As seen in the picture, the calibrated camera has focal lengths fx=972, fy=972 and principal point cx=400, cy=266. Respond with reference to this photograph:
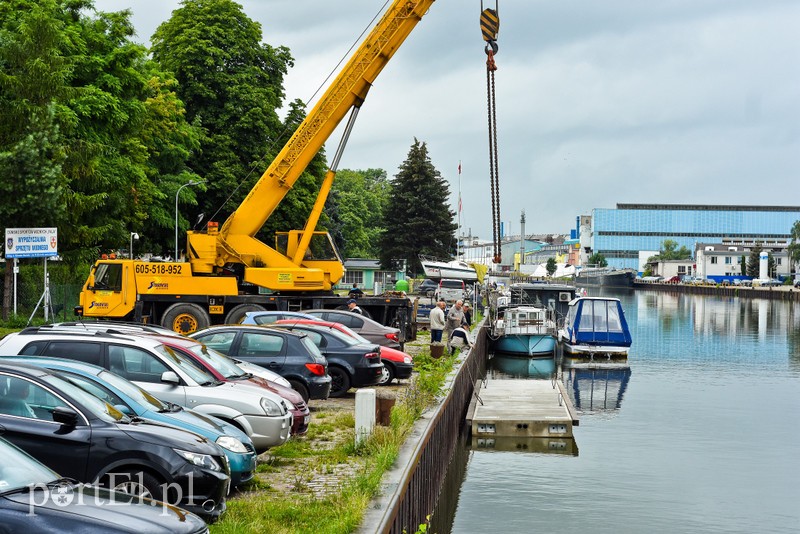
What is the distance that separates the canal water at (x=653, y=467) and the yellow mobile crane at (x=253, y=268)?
9597 millimetres

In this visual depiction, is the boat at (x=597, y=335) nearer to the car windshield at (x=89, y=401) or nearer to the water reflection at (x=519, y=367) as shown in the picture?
the water reflection at (x=519, y=367)

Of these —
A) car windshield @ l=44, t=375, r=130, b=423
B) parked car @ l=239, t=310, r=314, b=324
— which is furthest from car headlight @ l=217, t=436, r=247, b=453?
parked car @ l=239, t=310, r=314, b=324

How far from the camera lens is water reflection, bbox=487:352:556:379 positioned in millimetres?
39750

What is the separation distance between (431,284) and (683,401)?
4958 cm

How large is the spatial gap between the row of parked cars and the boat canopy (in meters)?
29.5

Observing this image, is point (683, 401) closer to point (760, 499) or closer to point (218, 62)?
point (760, 499)

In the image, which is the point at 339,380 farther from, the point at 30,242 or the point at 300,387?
the point at 30,242

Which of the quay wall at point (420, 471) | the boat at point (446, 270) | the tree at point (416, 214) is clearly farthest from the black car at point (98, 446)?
the tree at point (416, 214)

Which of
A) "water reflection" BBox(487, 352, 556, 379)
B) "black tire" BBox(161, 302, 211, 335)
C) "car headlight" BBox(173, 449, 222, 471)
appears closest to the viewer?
"car headlight" BBox(173, 449, 222, 471)

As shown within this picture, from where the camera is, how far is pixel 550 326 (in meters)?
45.7

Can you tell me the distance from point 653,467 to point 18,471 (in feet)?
54.8

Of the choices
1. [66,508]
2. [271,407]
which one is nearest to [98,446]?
[66,508]

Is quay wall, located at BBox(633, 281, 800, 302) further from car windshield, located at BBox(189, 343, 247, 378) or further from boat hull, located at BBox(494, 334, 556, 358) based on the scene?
car windshield, located at BBox(189, 343, 247, 378)

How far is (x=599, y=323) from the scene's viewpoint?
150 ft
